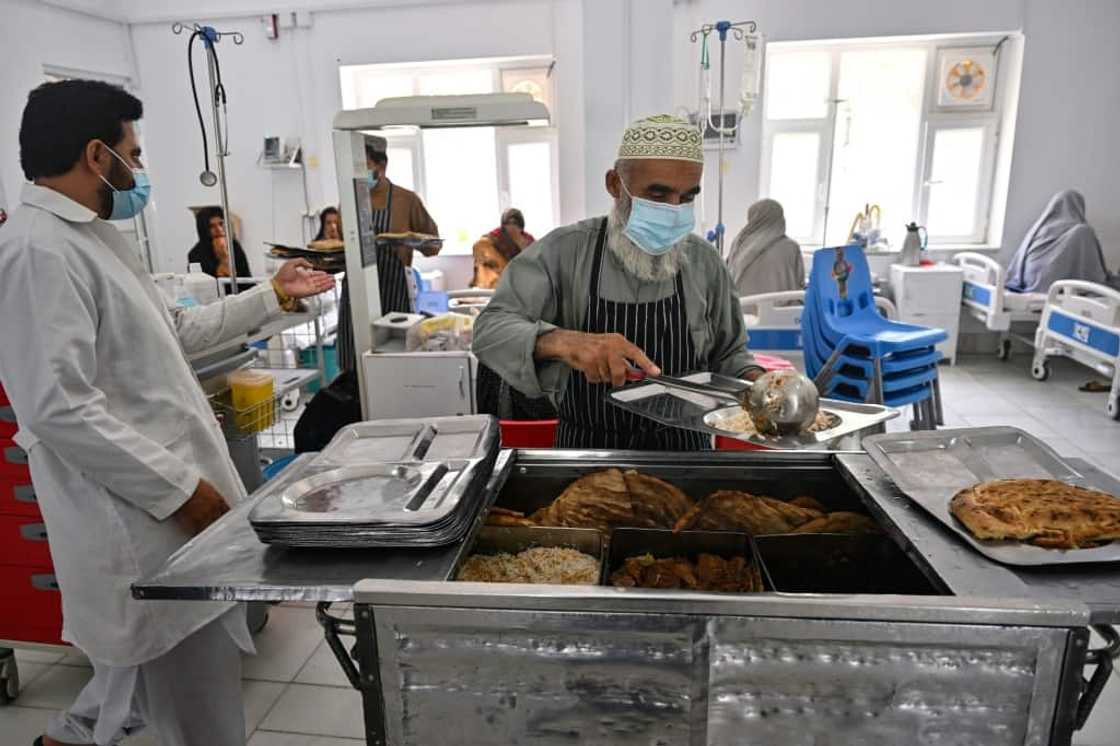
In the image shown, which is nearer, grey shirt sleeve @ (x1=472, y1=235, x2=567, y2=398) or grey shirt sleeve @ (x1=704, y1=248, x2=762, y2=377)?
grey shirt sleeve @ (x1=472, y1=235, x2=567, y2=398)

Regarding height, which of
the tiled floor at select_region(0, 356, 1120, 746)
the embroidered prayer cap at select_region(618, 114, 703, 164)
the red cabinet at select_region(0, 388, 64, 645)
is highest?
the embroidered prayer cap at select_region(618, 114, 703, 164)

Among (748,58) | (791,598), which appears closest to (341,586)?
(791,598)

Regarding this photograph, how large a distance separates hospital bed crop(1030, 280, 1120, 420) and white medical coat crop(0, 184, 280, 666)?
5.56 m

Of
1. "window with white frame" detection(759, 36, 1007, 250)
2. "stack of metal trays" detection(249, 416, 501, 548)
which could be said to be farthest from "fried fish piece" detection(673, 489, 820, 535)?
"window with white frame" detection(759, 36, 1007, 250)

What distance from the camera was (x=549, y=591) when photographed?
1.01m

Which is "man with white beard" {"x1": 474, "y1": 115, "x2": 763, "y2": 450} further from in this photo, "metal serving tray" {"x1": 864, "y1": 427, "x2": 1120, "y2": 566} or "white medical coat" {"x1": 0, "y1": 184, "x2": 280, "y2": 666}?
"white medical coat" {"x1": 0, "y1": 184, "x2": 280, "y2": 666}

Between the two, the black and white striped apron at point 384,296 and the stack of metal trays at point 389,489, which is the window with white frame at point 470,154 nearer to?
the black and white striped apron at point 384,296

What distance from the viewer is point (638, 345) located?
6.23 feet

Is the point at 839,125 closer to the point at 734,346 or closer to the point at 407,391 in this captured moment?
the point at 407,391

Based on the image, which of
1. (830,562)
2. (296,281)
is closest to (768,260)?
(296,281)

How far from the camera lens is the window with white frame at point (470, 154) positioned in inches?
279

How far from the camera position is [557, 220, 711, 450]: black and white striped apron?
1.88m

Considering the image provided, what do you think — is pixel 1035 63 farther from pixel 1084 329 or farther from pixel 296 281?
pixel 296 281

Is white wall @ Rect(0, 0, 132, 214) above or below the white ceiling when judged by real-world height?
below
